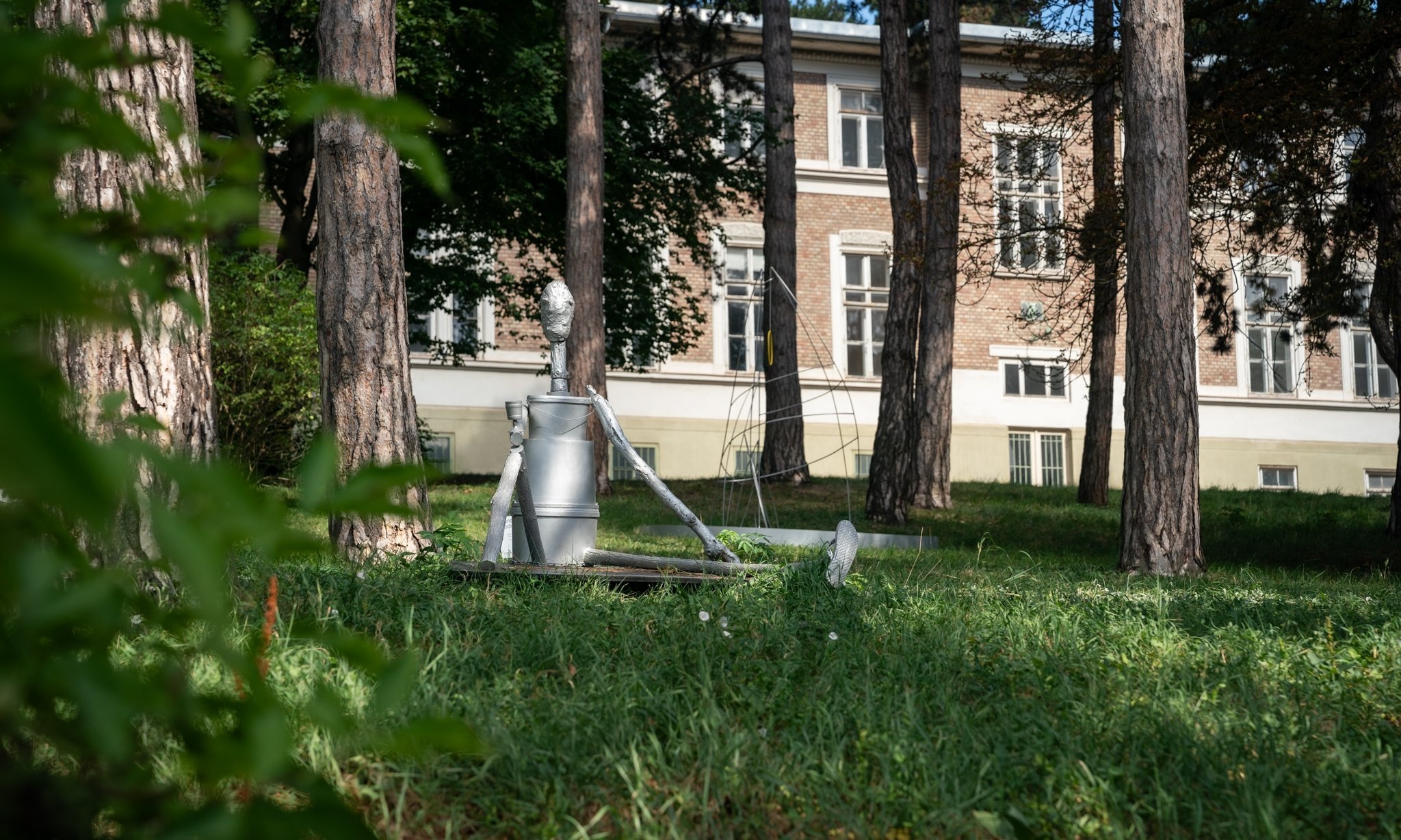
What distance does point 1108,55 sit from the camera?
1272cm

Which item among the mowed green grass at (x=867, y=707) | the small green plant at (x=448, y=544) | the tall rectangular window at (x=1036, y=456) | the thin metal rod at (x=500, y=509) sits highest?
the thin metal rod at (x=500, y=509)

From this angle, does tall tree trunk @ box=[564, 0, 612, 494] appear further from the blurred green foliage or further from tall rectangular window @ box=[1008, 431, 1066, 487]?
tall rectangular window @ box=[1008, 431, 1066, 487]

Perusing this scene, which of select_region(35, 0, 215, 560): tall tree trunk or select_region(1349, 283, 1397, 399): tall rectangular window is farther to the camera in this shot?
select_region(1349, 283, 1397, 399): tall rectangular window

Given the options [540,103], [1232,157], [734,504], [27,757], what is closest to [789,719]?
[27,757]

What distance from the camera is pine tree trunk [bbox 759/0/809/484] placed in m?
18.7

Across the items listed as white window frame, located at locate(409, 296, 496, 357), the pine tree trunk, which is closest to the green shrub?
the pine tree trunk

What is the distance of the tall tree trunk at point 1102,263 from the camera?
12.5 m

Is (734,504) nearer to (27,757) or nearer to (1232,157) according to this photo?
(1232,157)

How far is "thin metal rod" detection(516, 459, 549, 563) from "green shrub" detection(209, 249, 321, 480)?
24.4 ft

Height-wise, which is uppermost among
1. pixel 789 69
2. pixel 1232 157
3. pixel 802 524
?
pixel 789 69

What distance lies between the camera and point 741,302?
Result: 27.8m

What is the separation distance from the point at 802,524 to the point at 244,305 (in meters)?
6.47

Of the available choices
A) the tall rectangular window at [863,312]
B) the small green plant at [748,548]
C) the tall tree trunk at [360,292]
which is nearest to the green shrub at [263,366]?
the tall tree trunk at [360,292]

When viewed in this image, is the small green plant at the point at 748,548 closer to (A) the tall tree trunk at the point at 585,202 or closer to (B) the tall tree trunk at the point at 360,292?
(B) the tall tree trunk at the point at 360,292
